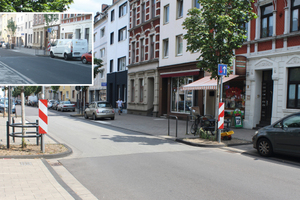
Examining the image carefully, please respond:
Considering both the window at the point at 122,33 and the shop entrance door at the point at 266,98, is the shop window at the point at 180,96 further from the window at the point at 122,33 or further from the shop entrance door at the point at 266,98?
the window at the point at 122,33

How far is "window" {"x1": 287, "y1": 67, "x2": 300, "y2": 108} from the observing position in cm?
1523

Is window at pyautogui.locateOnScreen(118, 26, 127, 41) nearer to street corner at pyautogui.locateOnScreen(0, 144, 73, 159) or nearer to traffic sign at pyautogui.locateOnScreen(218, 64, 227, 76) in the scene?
traffic sign at pyautogui.locateOnScreen(218, 64, 227, 76)

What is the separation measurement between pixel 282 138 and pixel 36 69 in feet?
23.3

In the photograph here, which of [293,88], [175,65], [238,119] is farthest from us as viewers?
[175,65]

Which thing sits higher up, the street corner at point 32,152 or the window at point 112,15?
the window at point 112,15

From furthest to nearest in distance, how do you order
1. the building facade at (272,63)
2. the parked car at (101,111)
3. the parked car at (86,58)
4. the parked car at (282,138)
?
the parked car at (101,111), the building facade at (272,63), the parked car at (282,138), the parked car at (86,58)

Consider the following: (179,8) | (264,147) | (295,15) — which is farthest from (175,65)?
(264,147)

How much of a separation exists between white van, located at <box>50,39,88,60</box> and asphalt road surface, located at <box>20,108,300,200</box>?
2.75 m

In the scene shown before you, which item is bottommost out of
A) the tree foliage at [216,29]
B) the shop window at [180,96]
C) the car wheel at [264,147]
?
the car wheel at [264,147]

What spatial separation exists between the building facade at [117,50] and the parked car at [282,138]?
1069 inches

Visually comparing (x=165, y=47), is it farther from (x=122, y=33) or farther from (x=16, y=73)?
(x=16, y=73)

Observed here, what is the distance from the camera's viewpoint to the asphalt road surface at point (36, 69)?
7023 mm

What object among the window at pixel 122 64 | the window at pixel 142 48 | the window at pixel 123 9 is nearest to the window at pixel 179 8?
the window at pixel 142 48

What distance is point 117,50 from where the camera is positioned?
38656 mm
